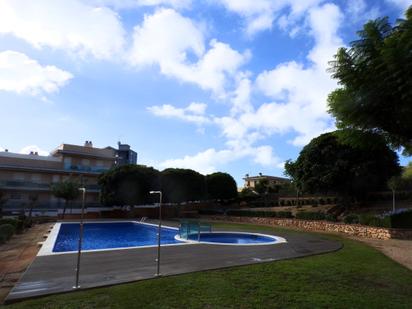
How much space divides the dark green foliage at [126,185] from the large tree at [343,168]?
1589cm

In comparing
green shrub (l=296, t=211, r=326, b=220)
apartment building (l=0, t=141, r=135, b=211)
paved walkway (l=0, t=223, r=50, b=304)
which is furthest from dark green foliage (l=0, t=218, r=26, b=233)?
green shrub (l=296, t=211, r=326, b=220)

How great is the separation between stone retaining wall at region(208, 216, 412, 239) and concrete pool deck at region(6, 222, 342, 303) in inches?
201

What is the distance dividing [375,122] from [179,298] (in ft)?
17.4

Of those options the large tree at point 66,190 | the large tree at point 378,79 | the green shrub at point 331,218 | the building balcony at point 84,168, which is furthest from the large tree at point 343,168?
the building balcony at point 84,168

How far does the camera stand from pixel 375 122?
23.7 ft

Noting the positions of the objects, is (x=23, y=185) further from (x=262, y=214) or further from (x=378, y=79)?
(x=378, y=79)

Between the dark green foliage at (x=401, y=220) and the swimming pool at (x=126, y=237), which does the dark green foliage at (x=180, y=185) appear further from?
the dark green foliage at (x=401, y=220)

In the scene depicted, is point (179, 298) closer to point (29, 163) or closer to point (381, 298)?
point (381, 298)

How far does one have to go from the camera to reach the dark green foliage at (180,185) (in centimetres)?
3844

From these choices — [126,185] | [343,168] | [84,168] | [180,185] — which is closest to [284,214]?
[343,168]

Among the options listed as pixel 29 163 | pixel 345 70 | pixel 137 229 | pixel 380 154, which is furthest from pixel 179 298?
pixel 29 163

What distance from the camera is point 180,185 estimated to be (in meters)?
39.2

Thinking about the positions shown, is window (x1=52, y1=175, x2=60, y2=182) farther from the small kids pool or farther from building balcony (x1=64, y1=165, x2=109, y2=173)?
the small kids pool

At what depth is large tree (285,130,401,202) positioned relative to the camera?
28219mm
